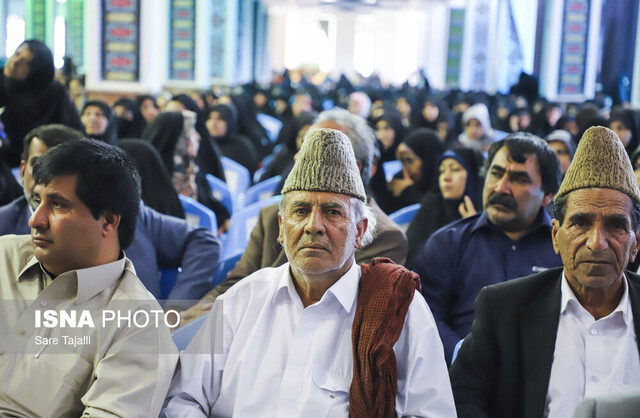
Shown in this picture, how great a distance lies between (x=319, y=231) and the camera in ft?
5.73

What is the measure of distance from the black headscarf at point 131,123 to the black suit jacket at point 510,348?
17.1ft

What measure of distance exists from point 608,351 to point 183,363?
3.03ft

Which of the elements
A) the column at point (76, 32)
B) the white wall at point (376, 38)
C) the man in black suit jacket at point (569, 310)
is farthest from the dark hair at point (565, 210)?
the white wall at point (376, 38)

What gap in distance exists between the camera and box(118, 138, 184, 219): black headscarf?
3602 millimetres

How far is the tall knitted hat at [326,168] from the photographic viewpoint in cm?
176

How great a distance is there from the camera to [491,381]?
186 centimetres

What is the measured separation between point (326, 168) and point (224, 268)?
1.30 m

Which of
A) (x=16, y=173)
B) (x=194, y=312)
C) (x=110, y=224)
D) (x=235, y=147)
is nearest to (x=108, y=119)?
(x=16, y=173)

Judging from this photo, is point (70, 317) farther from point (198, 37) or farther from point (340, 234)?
point (198, 37)

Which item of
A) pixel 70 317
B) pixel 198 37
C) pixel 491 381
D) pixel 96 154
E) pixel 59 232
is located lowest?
pixel 491 381

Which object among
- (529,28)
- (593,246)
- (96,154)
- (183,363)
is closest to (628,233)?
(593,246)

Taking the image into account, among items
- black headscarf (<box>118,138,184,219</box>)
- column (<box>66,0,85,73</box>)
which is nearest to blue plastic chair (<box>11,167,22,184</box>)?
black headscarf (<box>118,138,184,219</box>)

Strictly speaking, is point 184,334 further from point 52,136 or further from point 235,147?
point 235,147

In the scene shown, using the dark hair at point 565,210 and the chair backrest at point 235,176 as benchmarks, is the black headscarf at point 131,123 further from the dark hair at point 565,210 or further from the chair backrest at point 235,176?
the dark hair at point 565,210
